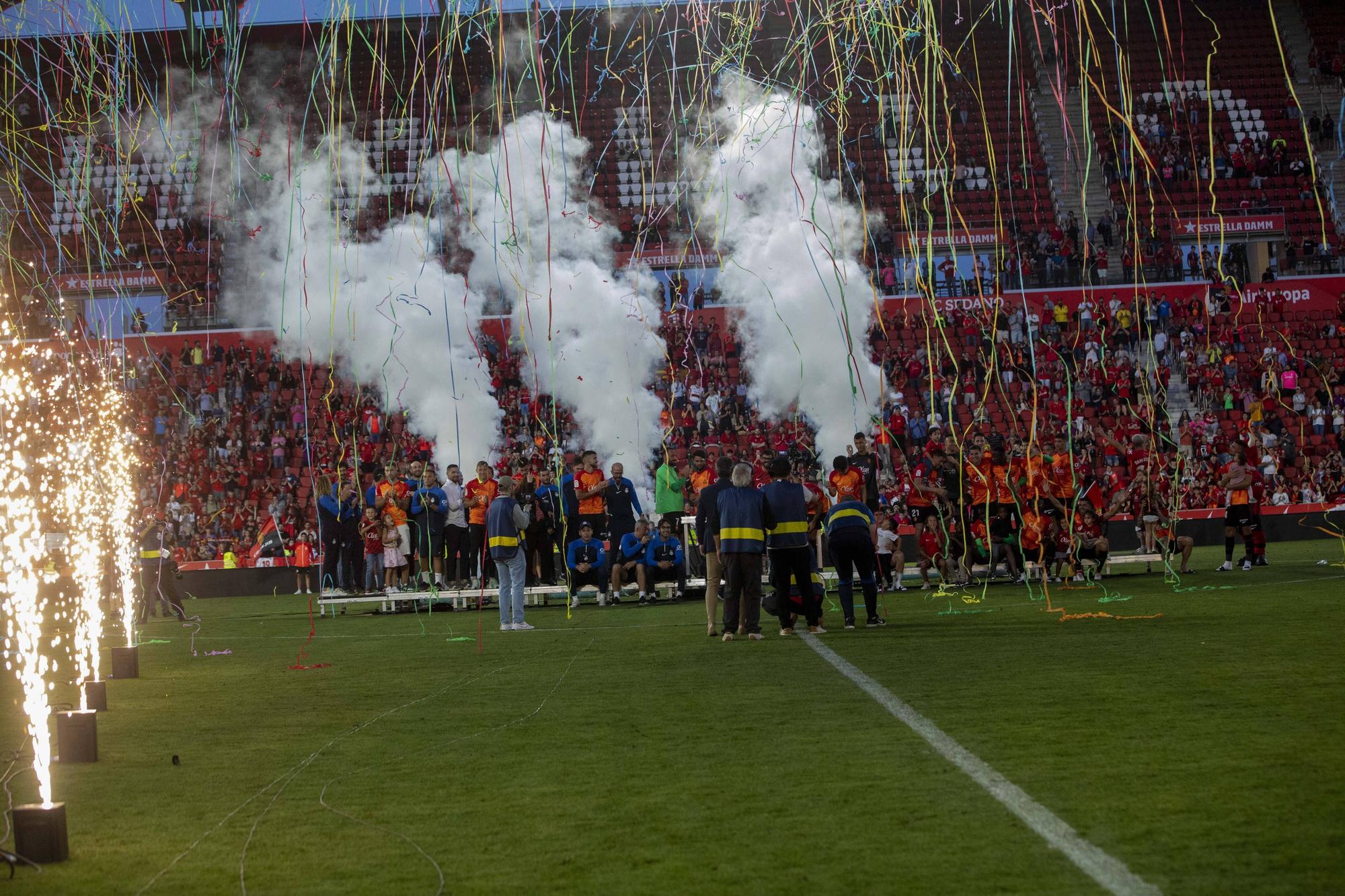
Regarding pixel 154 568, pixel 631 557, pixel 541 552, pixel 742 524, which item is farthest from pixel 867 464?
pixel 154 568

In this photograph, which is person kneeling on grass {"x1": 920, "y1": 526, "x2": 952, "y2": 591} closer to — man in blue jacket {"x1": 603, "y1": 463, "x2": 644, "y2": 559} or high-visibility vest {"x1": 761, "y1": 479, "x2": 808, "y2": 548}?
man in blue jacket {"x1": 603, "y1": 463, "x2": 644, "y2": 559}

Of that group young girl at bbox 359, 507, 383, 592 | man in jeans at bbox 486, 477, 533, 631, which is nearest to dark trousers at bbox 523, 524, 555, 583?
young girl at bbox 359, 507, 383, 592

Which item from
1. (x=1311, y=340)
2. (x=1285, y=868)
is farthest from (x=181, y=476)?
(x=1285, y=868)

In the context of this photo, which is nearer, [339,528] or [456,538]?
[456,538]

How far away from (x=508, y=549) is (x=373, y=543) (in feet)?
21.5

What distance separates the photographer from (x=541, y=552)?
18.8 m

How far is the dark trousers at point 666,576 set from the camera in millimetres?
17719

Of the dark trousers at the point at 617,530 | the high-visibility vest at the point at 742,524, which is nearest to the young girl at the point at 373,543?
the dark trousers at the point at 617,530

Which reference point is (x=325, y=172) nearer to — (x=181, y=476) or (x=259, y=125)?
(x=259, y=125)

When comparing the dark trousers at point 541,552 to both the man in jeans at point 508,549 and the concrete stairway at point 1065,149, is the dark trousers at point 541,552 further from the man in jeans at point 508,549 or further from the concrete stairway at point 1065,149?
the concrete stairway at point 1065,149

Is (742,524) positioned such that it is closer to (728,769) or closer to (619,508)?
(728,769)

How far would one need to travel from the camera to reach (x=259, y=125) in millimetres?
36625

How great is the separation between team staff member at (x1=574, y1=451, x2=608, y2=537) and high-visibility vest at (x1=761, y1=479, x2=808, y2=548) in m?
6.73

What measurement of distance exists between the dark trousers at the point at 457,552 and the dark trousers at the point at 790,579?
738cm
